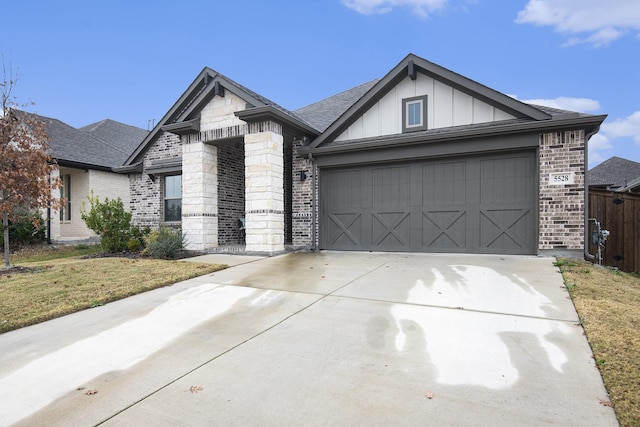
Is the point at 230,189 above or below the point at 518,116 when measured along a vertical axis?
below

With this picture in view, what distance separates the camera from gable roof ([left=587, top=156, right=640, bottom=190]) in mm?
21359

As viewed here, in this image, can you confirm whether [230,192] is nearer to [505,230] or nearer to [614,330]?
[505,230]

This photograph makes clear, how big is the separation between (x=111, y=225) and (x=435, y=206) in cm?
971

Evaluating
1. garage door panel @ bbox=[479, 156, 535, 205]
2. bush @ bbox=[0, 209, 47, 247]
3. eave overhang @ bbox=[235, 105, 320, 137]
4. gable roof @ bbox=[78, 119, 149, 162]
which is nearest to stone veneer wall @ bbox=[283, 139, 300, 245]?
eave overhang @ bbox=[235, 105, 320, 137]

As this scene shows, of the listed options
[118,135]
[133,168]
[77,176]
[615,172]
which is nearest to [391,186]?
[133,168]

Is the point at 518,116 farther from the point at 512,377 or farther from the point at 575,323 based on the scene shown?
the point at 512,377

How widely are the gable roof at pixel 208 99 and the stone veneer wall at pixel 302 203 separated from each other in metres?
1.03

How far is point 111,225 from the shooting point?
418 inches

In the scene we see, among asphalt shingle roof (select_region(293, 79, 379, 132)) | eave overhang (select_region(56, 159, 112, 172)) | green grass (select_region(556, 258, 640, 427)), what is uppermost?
asphalt shingle roof (select_region(293, 79, 379, 132))

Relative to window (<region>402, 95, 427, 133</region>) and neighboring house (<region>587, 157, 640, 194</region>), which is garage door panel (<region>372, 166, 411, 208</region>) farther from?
neighboring house (<region>587, 157, 640, 194</region>)

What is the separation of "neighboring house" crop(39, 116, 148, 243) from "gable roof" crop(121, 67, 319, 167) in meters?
4.59

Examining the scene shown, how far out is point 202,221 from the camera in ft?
33.0

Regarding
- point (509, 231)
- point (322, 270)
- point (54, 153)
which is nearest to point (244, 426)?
point (322, 270)

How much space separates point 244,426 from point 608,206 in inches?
403
